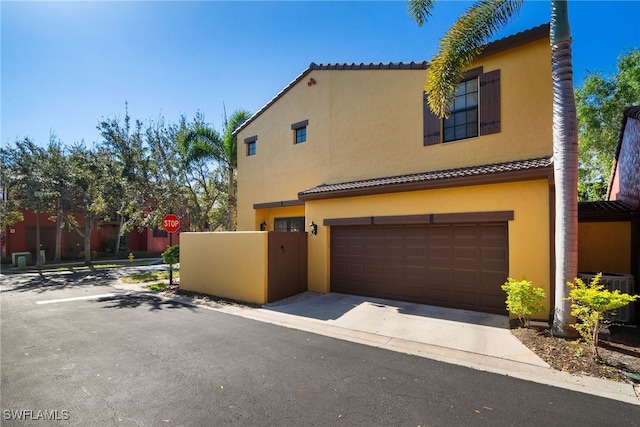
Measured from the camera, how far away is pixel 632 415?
361 cm

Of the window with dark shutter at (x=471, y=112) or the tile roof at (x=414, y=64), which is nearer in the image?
the tile roof at (x=414, y=64)

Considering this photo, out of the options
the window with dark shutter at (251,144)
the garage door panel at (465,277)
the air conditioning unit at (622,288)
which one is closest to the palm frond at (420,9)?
the garage door panel at (465,277)

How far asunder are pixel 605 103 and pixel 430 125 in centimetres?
1785

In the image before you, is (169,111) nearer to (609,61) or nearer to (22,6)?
(22,6)

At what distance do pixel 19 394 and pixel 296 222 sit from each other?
34.2 feet

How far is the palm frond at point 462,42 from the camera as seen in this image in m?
7.44

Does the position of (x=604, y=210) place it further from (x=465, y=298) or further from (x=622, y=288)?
(x=465, y=298)

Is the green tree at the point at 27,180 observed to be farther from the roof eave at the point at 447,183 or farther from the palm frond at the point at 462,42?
the palm frond at the point at 462,42

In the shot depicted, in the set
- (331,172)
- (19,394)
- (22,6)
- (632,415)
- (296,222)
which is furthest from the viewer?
(296,222)

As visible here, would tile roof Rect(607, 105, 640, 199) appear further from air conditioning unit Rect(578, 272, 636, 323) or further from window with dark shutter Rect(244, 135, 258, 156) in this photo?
window with dark shutter Rect(244, 135, 258, 156)

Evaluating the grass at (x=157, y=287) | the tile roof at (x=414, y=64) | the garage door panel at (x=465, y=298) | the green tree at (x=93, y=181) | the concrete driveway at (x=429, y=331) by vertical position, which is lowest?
the grass at (x=157, y=287)

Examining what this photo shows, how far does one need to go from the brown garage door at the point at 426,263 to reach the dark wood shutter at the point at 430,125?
3132 mm

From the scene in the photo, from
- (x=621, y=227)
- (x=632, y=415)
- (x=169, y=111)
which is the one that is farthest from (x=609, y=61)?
(x=169, y=111)

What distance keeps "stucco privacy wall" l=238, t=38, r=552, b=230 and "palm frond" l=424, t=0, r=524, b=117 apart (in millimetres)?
1648
